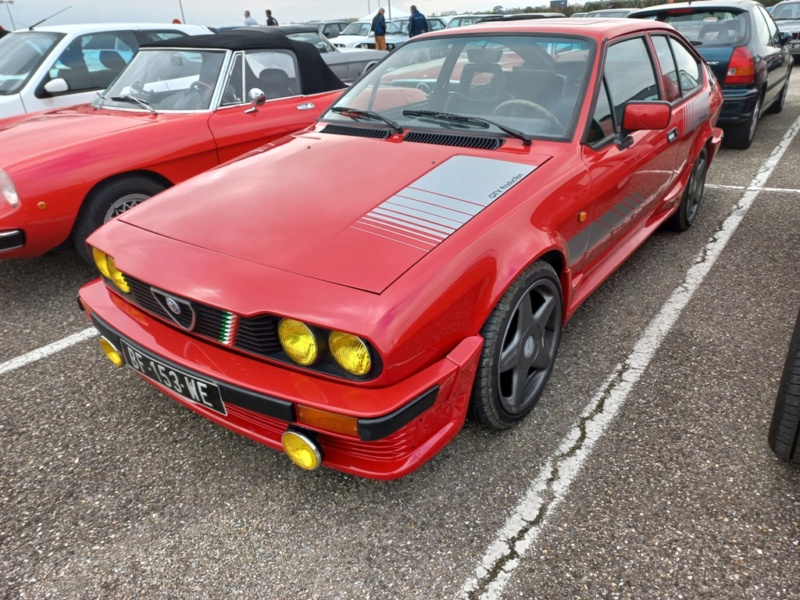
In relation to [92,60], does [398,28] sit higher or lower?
lower

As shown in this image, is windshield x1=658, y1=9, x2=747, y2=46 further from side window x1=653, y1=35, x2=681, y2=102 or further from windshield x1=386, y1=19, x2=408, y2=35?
windshield x1=386, y1=19, x2=408, y2=35

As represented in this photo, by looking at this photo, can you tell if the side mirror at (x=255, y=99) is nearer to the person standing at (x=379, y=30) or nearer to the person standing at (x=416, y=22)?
the person standing at (x=379, y=30)

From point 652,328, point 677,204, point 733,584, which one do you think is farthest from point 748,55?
point 733,584

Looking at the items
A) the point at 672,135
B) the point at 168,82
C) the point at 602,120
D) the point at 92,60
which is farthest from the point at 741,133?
the point at 92,60

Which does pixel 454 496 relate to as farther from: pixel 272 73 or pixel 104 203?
pixel 272 73

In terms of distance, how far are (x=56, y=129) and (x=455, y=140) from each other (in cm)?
275

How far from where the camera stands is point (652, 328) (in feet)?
9.91

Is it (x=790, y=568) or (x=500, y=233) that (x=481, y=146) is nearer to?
(x=500, y=233)

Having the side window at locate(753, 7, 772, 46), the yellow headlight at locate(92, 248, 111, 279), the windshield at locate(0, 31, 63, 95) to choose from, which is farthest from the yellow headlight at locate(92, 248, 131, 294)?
the side window at locate(753, 7, 772, 46)

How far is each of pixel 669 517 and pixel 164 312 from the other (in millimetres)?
1813

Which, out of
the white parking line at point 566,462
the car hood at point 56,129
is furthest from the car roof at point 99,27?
the white parking line at point 566,462

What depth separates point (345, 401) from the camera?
5.46 feet

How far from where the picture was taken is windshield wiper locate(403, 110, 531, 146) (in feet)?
8.21

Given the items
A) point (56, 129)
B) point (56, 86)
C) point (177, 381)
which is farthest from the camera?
point (56, 86)
